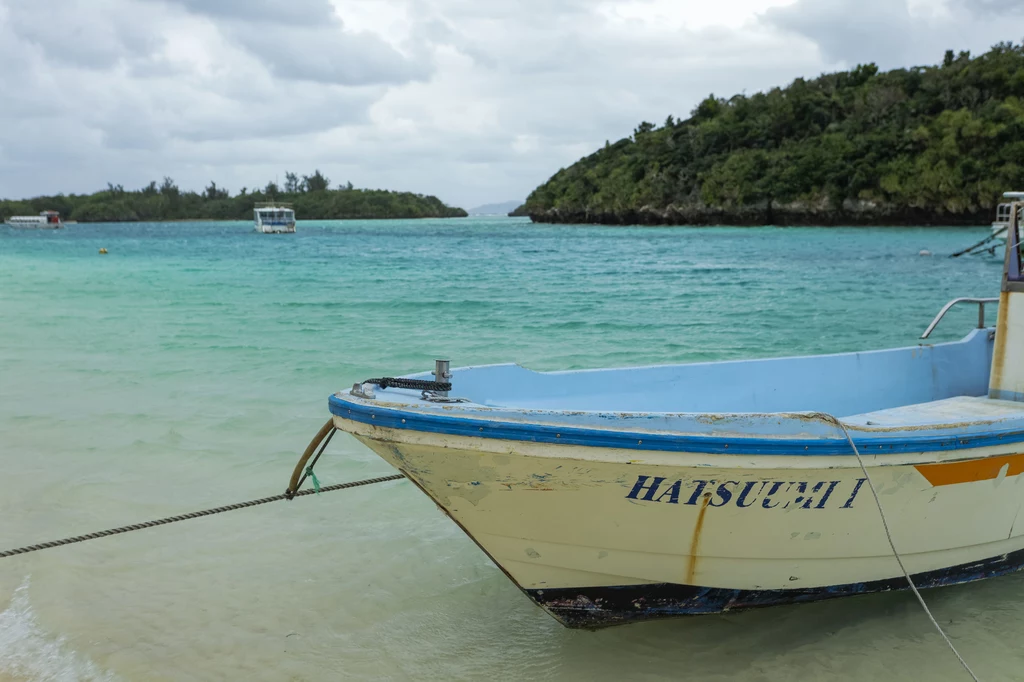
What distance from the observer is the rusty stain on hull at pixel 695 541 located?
11.3ft

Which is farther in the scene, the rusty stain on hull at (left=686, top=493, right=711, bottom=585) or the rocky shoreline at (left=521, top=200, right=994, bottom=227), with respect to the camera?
the rocky shoreline at (left=521, top=200, right=994, bottom=227)

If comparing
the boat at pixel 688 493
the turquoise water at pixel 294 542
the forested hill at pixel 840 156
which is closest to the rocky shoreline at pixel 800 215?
Answer: the forested hill at pixel 840 156

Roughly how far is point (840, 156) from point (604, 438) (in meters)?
83.3

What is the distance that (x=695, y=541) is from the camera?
3615 mm

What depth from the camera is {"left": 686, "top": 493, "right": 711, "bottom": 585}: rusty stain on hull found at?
A: 3.44 meters

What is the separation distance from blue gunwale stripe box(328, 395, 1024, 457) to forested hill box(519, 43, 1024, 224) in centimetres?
7324

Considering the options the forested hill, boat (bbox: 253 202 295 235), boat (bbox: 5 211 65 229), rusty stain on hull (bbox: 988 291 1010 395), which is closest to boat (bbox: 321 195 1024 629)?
rusty stain on hull (bbox: 988 291 1010 395)

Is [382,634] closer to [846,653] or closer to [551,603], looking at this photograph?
[551,603]

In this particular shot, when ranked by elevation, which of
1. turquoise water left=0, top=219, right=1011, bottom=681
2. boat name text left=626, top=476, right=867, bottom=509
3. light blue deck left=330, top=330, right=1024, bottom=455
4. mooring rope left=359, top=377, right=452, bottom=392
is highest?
mooring rope left=359, top=377, right=452, bottom=392

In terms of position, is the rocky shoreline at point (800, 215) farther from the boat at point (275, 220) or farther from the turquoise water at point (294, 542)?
the turquoise water at point (294, 542)

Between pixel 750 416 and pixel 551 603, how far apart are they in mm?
1355

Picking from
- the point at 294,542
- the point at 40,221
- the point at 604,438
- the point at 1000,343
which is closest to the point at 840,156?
the point at 1000,343

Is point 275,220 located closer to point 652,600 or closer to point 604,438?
point 652,600

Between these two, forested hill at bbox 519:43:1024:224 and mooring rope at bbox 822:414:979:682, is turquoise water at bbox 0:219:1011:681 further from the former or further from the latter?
forested hill at bbox 519:43:1024:224
